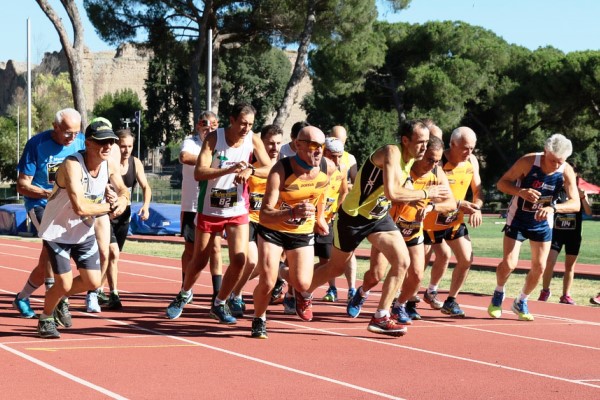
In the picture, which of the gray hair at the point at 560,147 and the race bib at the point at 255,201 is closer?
the gray hair at the point at 560,147

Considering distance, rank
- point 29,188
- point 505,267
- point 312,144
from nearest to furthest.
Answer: point 312,144 → point 29,188 → point 505,267

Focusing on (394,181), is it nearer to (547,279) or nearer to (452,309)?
(452,309)

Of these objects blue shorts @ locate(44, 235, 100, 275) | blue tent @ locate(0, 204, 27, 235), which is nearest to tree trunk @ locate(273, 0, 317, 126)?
blue tent @ locate(0, 204, 27, 235)

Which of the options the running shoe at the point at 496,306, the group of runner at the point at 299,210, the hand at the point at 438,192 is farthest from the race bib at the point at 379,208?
the running shoe at the point at 496,306

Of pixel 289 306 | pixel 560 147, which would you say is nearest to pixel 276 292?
pixel 289 306

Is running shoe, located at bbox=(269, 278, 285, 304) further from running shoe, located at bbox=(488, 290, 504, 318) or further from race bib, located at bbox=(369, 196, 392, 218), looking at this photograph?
race bib, located at bbox=(369, 196, 392, 218)

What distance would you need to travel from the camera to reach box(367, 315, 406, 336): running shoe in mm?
8742

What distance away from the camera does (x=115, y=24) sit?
3675 centimetres

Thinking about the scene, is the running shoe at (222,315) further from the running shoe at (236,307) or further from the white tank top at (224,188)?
the white tank top at (224,188)

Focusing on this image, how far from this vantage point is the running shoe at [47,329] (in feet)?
26.8

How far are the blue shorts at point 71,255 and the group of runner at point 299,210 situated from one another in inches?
0.4

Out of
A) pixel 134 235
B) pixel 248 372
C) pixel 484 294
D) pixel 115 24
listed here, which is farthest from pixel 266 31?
pixel 248 372

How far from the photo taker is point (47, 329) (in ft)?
26.8

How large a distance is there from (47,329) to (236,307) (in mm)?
2409
